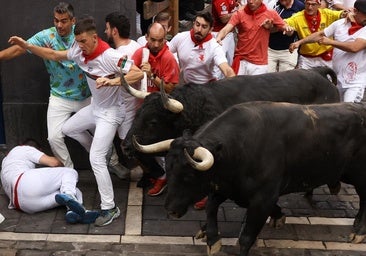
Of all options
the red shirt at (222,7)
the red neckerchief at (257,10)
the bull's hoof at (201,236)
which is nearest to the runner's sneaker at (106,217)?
the bull's hoof at (201,236)

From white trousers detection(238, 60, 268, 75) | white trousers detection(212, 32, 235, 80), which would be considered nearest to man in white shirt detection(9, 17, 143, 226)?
white trousers detection(238, 60, 268, 75)

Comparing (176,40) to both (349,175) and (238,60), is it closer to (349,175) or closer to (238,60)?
(238,60)

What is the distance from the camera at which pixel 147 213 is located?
23.4 ft

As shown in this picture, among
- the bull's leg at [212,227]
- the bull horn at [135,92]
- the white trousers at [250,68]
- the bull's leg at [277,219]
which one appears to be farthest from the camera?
the white trousers at [250,68]

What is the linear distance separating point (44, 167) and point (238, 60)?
3003mm

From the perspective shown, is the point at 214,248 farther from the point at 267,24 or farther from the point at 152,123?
the point at 267,24

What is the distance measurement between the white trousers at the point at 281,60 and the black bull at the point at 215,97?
60.6 inches

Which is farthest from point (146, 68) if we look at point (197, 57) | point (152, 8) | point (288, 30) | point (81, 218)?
point (152, 8)

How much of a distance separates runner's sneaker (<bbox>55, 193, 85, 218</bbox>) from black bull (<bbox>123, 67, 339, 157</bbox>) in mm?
744

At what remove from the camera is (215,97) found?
22.7ft

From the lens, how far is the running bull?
18.1 ft

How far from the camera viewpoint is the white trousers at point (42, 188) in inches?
269

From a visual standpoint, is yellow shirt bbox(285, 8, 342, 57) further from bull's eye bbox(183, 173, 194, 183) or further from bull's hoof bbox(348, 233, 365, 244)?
bull's eye bbox(183, 173, 194, 183)

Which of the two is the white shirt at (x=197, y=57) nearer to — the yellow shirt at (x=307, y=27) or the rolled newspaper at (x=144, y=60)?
the rolled newspaper at (x=144, y=60)
